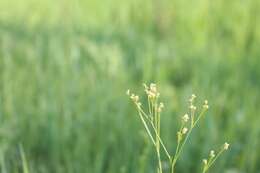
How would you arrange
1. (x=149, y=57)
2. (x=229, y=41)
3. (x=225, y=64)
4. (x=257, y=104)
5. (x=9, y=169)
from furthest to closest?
(x=229, y=41)
(x=225, y=64)
(x=149, y=57)
(x=257, y=104)
(x=9, y=169)

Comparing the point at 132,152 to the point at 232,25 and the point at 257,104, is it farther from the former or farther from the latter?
the point at 232,25

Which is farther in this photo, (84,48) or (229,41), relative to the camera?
(229,41)

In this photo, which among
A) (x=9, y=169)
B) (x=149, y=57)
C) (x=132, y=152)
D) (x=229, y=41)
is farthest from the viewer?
(x=229, y=41)

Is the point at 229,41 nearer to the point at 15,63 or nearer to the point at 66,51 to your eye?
the point at 66,51

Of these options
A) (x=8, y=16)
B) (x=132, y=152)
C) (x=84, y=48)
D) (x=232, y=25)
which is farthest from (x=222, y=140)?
(x=8, y=16)

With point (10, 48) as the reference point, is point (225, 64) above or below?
below

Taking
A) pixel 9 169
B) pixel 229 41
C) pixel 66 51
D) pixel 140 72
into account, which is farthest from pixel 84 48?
pixel 9 169
